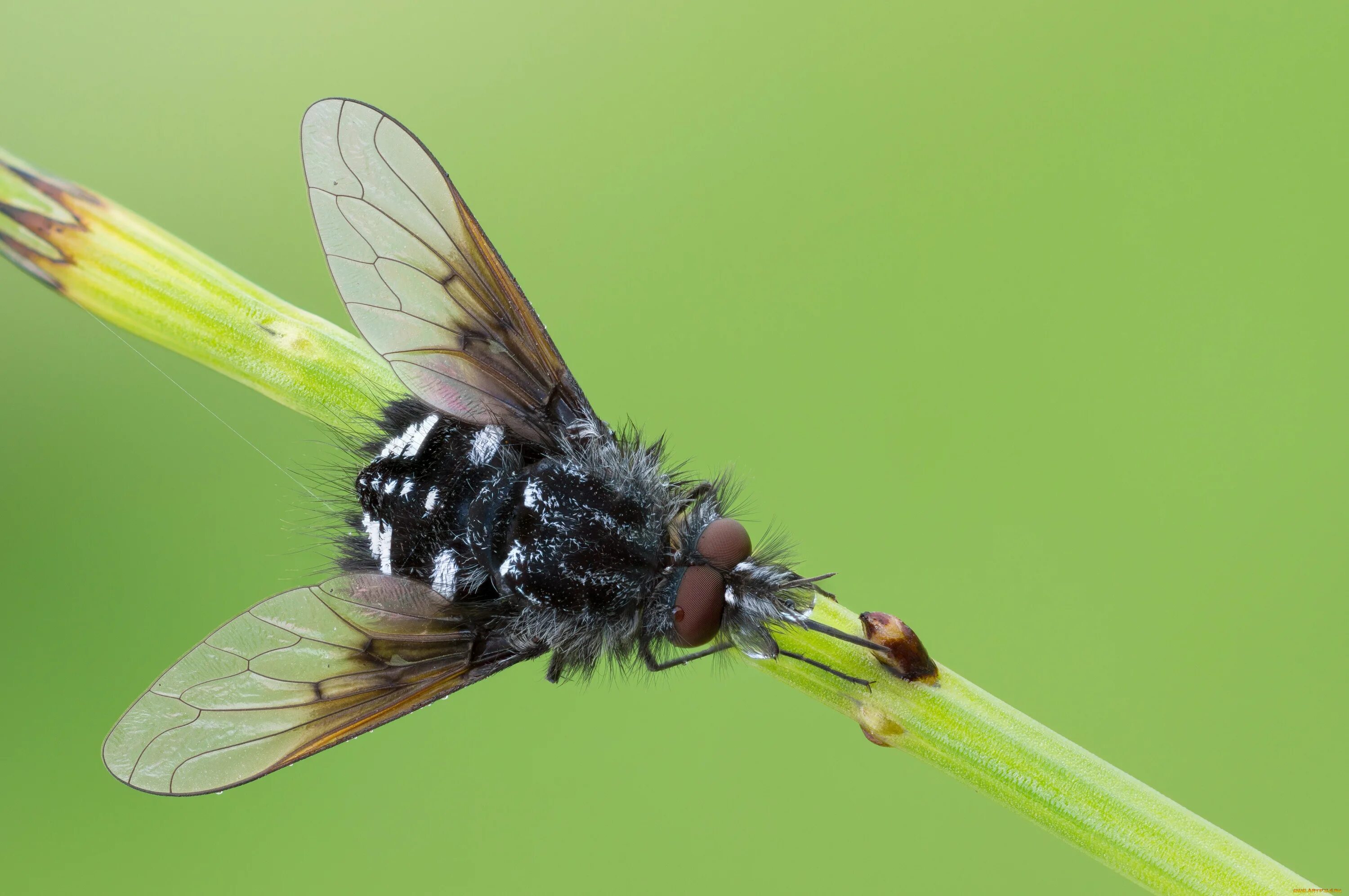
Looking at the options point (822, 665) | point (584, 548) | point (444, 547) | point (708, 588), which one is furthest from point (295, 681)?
point (822, 665)

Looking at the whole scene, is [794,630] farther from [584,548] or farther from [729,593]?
[584,548]

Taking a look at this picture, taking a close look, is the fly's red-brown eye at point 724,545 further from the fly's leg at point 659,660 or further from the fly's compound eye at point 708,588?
the fly's leg at point 659,660

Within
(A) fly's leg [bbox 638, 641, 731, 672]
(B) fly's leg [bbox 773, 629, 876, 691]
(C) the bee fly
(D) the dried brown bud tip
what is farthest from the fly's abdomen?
(D) the dried brown bud tip

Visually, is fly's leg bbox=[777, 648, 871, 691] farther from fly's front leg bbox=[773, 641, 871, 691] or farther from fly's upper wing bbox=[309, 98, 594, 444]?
fly's upper wing bbox=[309, 98, 594, 444]

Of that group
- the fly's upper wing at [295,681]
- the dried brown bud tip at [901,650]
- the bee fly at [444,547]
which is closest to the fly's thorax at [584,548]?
the bee fly at [444,547]

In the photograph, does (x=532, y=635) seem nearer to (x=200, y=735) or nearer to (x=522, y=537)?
(x=522, y=537)

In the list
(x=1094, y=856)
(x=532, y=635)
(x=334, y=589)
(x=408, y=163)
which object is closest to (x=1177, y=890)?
(x=1094, y=856)
